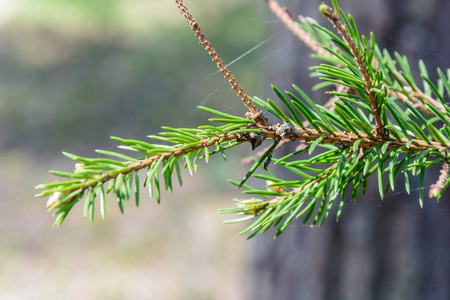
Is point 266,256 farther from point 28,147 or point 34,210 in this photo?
point 28,147

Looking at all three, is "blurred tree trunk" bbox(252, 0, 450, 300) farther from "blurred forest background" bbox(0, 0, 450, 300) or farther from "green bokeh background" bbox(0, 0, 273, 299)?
"green bokeh background" bbox(0, 0, 273, 299)

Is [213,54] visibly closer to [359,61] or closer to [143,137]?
[359,61]

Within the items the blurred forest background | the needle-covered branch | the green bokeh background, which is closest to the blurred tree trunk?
the blurred forest background

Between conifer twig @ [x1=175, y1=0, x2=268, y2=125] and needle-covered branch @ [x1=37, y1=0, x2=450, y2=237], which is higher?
conifer twig @ [x1=175, y1=0, x2=268, y2=125]

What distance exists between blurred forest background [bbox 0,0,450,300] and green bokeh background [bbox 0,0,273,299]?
0.01m

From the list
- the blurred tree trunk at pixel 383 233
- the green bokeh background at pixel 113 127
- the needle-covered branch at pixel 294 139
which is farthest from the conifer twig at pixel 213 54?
the blurred tree trunk at pixel 383 233

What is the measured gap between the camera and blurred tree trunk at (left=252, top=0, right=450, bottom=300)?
1.14m

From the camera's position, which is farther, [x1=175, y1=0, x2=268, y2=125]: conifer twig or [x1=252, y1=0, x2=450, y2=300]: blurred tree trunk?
[x1=252, y1=0, x2=450, y2=300]: blurred tree trunk

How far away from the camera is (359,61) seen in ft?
0.97

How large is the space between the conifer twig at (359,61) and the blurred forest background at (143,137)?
15cm

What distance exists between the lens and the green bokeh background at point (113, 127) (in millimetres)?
2385

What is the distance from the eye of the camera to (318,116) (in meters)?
0.34

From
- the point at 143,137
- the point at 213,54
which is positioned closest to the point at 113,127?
Answer: the point at 143,137

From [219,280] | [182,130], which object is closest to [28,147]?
[219,280]
